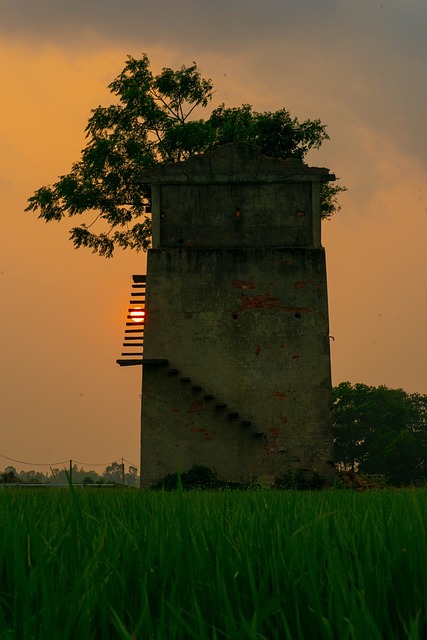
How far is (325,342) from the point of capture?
21.0 m

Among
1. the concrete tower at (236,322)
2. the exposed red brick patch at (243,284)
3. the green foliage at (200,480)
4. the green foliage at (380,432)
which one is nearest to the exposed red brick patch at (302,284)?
the concrete tower at (236,322)

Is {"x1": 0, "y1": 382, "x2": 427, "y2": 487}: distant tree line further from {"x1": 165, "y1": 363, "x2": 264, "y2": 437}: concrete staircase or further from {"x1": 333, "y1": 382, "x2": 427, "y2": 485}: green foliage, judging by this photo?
{"x1": 165, "y1": 363, "x2": 264, "y2": 437}: concrete staircase

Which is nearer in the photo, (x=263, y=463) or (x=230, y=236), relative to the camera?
(x=263, y=463)

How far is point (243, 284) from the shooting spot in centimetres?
2119

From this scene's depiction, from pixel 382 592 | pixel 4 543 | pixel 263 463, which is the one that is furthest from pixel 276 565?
pixel 263 463

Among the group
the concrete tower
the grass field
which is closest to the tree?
the concrete tower

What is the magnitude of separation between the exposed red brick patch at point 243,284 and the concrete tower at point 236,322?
24mm

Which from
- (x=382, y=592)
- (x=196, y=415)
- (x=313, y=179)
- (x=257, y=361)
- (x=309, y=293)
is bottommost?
(x=382, y=592)

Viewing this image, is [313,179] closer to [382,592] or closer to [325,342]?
[325,342]

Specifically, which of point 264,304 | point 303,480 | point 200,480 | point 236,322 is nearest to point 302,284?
point 264,304

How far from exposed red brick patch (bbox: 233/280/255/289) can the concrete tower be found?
0.02m

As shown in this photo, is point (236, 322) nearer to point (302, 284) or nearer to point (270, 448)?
point (302, 284)

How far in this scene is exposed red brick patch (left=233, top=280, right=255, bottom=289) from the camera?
69.5 ft

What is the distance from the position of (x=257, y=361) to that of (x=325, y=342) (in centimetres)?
172
